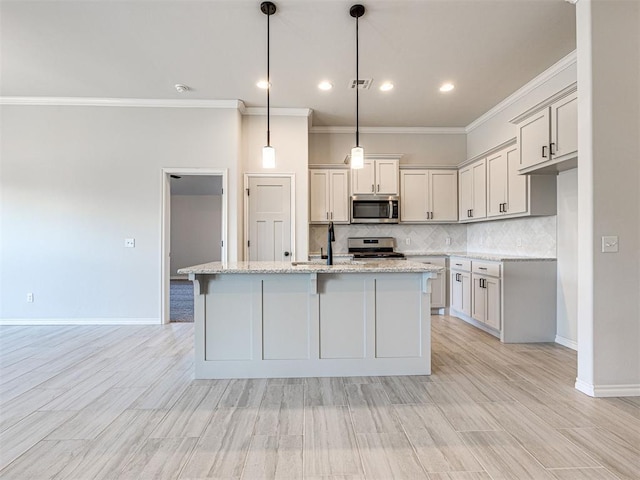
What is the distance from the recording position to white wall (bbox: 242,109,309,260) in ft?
15.0

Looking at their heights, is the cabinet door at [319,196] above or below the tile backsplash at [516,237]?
above

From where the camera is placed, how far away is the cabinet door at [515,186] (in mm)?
3611

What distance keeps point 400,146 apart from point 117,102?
166 inches

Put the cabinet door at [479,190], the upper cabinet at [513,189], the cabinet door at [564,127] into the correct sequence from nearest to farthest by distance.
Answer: the cabinet door at [564,127]
the upper cabinet at [513,189]
the cabinet door at [479,190]

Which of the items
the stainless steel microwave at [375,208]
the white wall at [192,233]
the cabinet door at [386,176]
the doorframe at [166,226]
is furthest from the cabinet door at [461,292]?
the white wall at [192,233]

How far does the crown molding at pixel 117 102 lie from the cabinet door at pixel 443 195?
3.17 metres

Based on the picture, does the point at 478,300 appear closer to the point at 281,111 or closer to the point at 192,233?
the point at 281,111

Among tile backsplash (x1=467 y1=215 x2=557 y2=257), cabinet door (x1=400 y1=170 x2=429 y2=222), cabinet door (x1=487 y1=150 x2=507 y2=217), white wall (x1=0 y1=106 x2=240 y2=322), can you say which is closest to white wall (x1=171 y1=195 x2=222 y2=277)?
white wall (x1=0 y1=106 x2=240 y2=322)

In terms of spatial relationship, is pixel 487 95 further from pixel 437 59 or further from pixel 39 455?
pixel 39 455

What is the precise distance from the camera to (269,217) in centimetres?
461

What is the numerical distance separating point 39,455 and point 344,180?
4.34 m

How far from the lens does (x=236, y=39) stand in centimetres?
301

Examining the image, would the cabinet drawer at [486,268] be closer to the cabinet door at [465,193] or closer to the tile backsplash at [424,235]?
the tile backsplash at [424,235]

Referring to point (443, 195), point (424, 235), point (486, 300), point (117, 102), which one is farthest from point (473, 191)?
point (117, 102)
